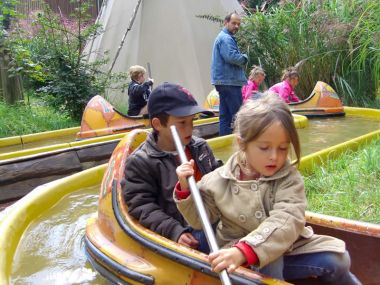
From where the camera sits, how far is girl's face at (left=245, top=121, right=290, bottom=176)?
1.45 metres

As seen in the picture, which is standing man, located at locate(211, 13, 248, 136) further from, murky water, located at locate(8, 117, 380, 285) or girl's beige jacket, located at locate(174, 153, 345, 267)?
girl's beige jacket, located at locate(174, 153, 345, 267)

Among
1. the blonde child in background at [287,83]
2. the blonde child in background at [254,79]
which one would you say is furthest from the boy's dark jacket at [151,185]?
the blonde child in background at [287,83]

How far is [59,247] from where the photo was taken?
2.67 metres

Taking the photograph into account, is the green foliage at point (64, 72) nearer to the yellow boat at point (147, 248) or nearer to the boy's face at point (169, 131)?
the yellow boat at point (147, 248)

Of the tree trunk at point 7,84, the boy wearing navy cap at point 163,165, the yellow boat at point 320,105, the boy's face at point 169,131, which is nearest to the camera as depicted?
the boy wearing navy cap at point 163,165

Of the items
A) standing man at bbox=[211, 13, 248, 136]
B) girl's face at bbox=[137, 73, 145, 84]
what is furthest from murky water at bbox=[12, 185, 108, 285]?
girl's face at bbox=[137, 73, 145, 84]

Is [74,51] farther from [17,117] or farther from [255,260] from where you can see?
[255,260]

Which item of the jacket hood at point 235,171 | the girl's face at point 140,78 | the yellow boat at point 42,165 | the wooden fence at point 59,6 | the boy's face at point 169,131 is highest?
the wooden fence at point 59,6

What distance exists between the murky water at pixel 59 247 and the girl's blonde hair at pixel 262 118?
1.12 m

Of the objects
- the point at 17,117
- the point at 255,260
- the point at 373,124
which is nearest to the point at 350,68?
the point at 373,124

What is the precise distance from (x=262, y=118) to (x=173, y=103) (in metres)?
0.71

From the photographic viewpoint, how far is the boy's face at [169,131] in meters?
2.07

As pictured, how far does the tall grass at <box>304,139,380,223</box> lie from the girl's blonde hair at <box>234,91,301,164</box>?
115cm

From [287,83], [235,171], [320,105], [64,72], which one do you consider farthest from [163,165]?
[64,72]
